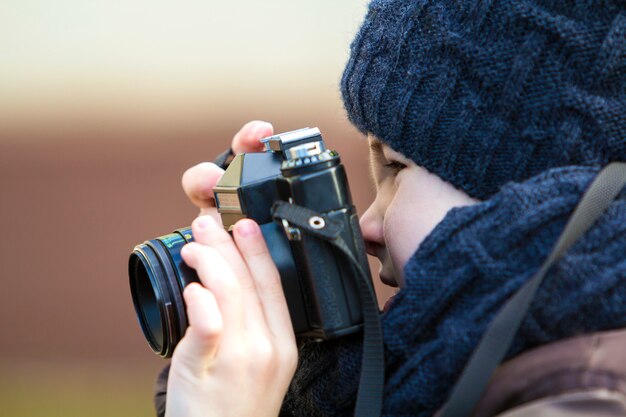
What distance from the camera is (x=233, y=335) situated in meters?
0.87

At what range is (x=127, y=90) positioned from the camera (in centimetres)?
356

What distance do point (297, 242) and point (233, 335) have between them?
13cm

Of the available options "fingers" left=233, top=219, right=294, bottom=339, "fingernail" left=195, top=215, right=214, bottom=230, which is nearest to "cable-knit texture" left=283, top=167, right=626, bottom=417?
"fingers" left=233, top=219, right=294, bottom=339

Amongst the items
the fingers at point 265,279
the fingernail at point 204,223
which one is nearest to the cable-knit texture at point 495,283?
the fingers at point 265,279

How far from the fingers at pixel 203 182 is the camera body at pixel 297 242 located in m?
0.28

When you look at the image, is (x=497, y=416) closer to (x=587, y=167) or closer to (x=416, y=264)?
(x=416, y=264)

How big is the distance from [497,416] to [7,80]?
3483 mm

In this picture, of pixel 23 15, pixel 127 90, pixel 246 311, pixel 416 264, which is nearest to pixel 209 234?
pixel 246 311

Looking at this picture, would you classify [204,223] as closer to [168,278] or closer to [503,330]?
[168,278]

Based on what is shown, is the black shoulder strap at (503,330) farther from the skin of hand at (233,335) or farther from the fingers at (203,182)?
the fingers at (203,182)

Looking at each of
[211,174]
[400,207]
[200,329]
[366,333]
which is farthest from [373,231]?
[211,174]

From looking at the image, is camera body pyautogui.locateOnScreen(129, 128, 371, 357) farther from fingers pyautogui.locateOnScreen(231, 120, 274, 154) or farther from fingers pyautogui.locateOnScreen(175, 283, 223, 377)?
fingers pyautogui.locateOnScreen(231, 120, 274, 154)

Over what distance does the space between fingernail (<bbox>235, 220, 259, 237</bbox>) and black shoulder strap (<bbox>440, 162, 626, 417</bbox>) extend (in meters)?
0.30

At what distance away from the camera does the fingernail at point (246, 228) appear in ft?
2.98
